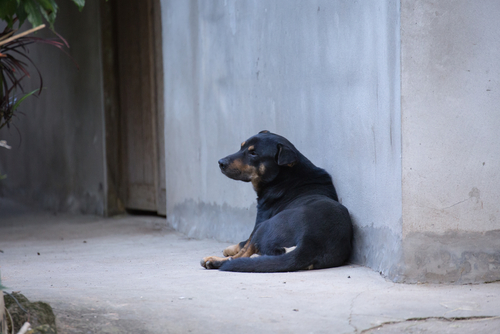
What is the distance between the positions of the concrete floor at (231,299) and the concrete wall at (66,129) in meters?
3.63

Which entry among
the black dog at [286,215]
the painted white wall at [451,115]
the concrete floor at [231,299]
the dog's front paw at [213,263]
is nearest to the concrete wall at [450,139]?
the painted white wall at [451,115]

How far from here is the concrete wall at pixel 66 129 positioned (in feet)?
26.0

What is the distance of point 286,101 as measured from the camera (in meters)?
4.63

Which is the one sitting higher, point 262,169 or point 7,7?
point 7,7

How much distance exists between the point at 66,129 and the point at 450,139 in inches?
266

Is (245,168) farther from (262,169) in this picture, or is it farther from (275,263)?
(275,263)

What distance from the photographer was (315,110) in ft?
14.0

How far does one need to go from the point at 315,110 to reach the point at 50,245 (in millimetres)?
3076

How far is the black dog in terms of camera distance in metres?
3.64

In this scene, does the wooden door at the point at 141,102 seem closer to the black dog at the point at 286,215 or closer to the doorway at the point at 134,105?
the doorway at the point at 134,105

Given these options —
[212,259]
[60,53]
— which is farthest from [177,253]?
[60,53]

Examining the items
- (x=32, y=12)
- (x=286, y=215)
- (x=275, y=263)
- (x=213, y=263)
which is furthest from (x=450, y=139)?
(x=32, y=12)

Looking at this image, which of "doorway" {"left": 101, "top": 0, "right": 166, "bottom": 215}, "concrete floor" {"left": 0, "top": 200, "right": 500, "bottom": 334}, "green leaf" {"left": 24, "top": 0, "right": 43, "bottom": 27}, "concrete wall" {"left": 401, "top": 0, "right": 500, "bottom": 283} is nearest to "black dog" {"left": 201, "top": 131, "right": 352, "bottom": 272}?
"concrete floor" {"left": 0, "top": 200, "right": 500, "bottom": 334}

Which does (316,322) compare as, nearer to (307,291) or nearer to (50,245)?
(307,291)
